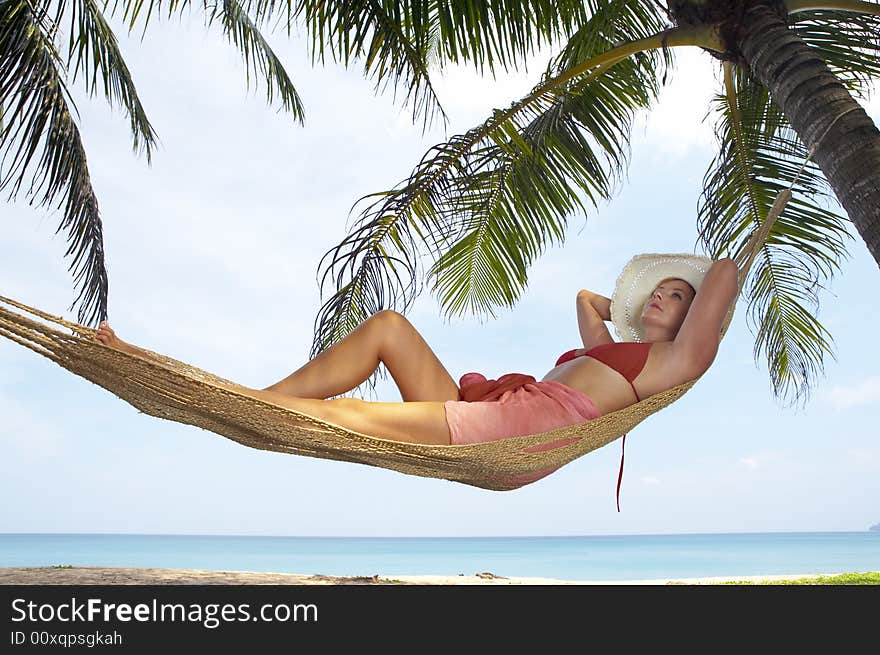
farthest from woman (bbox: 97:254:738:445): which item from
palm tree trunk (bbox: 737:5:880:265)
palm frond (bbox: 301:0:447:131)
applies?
palm frond (bbox: 301:0:447:131)

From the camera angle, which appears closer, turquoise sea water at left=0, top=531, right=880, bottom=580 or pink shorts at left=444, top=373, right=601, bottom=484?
pink shorts at left=444, top=373, right=601, bottom=484

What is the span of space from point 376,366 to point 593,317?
0.69 metres

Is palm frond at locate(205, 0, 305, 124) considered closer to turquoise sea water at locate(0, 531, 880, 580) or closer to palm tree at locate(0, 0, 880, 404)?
palm tree at locate(0, 0, 880, 404)

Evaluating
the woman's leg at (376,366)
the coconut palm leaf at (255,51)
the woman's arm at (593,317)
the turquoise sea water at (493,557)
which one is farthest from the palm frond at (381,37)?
the turquoise sea water at (493,557)

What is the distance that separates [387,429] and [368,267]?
4.35 ft

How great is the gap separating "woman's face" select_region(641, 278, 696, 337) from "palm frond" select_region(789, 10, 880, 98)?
120 cm

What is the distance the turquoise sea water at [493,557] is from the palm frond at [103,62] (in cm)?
1231

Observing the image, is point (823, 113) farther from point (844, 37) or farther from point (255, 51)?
point (255, 51)

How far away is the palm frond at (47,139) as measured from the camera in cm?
334

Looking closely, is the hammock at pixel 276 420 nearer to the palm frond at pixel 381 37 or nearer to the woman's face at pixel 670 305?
the woman's face at pixel 670 305

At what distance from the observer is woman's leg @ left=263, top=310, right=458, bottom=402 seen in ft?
6.42

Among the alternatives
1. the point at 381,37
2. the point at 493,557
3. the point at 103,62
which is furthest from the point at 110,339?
the point at 493,557
